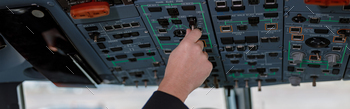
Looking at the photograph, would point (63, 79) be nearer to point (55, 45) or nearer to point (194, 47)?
point (55, 45)

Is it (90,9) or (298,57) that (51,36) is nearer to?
(90,9)

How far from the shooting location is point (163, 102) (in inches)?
79.5

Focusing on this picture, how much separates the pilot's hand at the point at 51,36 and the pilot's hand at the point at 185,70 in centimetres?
126

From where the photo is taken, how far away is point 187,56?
7.59ft

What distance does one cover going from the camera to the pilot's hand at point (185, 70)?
217cm

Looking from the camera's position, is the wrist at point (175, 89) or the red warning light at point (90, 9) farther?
the red warning light at point (90, 9)

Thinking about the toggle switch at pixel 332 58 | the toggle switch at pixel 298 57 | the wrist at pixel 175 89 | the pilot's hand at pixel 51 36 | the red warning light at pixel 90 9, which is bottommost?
the toggle switch at pixel 332 58

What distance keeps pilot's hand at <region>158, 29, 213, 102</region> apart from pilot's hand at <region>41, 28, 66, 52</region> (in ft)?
4.14

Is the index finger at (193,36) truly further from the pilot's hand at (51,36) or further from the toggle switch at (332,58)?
the toggle switch at (332,58)

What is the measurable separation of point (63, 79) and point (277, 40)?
2.25 meters

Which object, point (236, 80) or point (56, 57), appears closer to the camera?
point (56, 57)

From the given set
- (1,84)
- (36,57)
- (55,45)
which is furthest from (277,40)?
(1,84)

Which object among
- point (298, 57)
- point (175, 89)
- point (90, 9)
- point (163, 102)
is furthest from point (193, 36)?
point (298, 57)

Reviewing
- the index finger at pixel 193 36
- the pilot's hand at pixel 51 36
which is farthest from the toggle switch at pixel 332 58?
the pilot's hand at pixel 51 36
